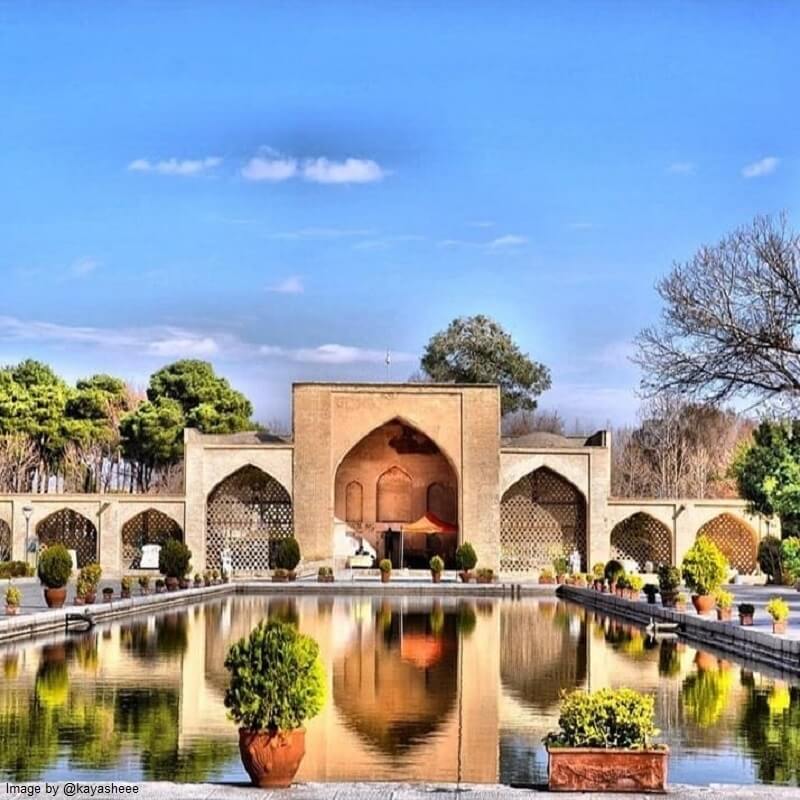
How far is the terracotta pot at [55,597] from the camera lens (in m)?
22.9

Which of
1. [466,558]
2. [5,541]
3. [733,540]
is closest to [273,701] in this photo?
[466,558]

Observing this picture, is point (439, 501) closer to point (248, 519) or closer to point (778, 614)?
point (248, 519)

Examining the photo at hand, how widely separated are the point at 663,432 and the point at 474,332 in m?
8.47

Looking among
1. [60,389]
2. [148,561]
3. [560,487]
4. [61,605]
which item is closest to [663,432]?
[560,487]

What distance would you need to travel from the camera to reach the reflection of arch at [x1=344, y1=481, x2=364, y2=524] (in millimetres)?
41688

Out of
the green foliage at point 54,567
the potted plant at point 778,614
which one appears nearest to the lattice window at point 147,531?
the green foliage at point 54,567

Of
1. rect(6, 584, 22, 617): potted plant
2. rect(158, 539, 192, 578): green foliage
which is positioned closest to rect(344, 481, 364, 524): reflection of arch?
rect(158, 539, 192, 578): green foliage

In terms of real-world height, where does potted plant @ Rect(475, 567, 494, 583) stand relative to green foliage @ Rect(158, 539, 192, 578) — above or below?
below

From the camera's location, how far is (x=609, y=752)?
8.18 meters

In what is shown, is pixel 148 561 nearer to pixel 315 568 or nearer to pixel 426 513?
pixel 315 568

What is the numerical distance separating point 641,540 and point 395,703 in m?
28.0

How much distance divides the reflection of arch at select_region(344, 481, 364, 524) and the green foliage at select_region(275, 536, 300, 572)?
5.27 m

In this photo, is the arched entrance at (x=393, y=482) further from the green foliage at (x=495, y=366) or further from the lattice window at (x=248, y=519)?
the green foliage at (x=495, y=366)

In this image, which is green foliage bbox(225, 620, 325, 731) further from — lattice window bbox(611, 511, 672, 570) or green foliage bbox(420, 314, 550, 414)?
green foliage bbox(420, 314, 550, 414)
